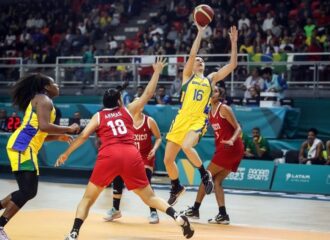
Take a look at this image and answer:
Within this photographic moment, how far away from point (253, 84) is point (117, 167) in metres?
11.0

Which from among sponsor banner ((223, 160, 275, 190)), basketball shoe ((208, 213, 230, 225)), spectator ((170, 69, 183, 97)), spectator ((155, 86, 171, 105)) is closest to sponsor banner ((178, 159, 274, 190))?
sponsor banner ((223, 160, 275, 190))

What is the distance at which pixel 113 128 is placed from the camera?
880cm

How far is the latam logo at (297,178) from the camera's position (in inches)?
655

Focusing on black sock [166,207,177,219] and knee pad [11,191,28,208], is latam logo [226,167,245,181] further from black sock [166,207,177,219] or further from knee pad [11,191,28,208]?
knee pad [11,191,28,208]

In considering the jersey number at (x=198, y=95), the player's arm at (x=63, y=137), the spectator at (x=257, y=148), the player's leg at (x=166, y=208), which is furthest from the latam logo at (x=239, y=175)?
the player's leg at (x=166, y=208)

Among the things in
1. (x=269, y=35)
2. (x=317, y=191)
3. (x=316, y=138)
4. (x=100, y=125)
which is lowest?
(x=317, y=191)

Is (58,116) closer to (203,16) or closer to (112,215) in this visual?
(112,215)

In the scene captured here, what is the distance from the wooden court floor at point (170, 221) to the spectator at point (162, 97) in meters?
4.72

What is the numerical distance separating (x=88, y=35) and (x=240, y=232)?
18408 mm

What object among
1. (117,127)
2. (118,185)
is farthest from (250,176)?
(117,127)

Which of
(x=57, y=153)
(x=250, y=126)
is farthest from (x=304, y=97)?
(x=57, y=153)

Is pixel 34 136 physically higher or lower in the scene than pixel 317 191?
higher

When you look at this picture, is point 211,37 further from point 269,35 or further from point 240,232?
point 240,232

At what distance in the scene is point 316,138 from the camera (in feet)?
56.4
